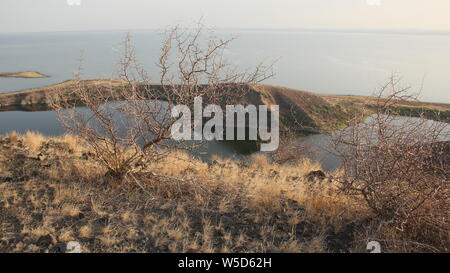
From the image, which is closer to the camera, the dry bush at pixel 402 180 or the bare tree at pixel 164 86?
the dry bush at pixel 402 180

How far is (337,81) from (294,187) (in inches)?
2190

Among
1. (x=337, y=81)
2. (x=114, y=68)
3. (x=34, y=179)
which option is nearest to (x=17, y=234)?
(x=34, y=179)

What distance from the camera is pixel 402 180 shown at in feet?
13.8

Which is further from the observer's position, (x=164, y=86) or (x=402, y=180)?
(x=164, y=86)

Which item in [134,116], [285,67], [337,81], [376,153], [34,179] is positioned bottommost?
[34,179]

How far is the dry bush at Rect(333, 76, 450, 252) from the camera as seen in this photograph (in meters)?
3.91

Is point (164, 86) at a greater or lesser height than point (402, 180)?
greater

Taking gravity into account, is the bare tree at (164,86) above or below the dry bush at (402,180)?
above

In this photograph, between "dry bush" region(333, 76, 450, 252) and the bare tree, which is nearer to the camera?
"dry bush" region(333, 76, 450, 252)

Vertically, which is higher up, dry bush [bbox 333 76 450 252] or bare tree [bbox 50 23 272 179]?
bare tree [bbox 50 23 272 179]

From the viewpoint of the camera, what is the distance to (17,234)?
385 centimetres

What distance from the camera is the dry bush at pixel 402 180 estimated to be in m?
3.91
